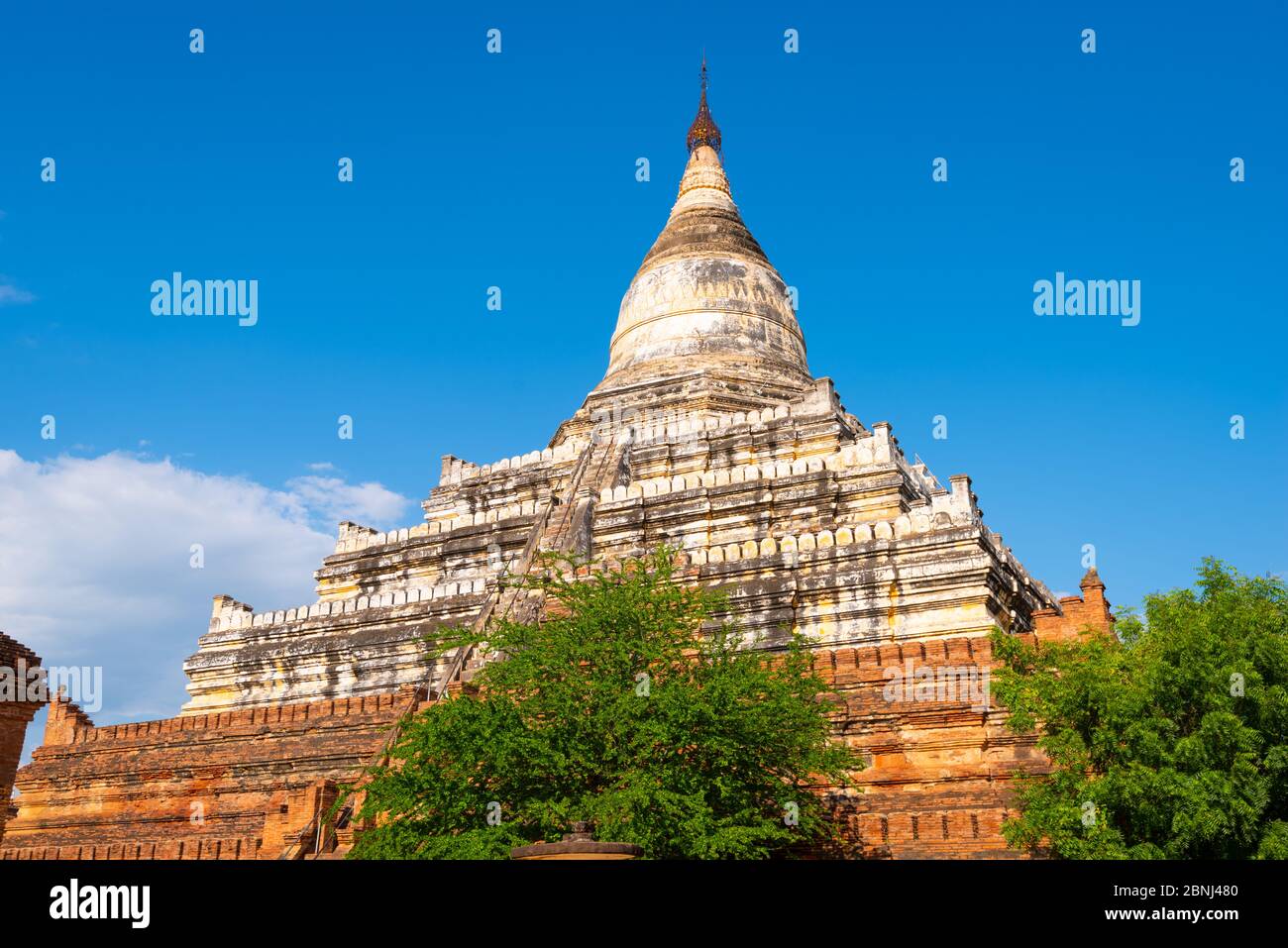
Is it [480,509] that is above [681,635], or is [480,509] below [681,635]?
above

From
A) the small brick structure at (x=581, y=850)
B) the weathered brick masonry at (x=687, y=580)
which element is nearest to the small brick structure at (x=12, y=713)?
the weathered brick masonry at (x=687, y=580)

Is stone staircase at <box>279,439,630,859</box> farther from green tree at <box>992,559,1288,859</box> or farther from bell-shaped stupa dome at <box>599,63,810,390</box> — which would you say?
green tree at <box>992,559,1288,859</box>

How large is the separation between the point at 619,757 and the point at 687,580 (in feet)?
34.3

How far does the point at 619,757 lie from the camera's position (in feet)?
54.7

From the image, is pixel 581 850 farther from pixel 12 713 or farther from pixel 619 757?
pixel 12 713

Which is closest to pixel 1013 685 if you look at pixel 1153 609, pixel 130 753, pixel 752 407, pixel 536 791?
pixel 1153 609

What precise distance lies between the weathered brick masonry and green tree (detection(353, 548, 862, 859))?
213 cm

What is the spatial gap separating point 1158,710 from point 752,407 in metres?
25.0

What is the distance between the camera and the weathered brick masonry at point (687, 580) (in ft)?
66.3

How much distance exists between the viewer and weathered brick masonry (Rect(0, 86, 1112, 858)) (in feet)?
66.3

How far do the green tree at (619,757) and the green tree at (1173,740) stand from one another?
2.93m

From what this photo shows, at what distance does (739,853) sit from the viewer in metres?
15.9

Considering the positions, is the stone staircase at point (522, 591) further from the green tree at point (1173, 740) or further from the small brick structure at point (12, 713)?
the green tree at point (1173, 740)
